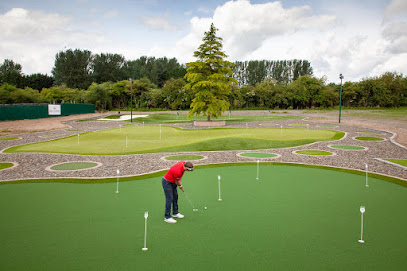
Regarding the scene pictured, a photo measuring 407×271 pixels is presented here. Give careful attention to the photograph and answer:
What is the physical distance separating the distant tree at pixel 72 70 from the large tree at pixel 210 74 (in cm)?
7259

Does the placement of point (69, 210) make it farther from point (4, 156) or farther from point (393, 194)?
point (4, 156)

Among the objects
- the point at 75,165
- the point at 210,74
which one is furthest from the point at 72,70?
the point at 75,165

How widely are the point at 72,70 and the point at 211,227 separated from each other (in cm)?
10632

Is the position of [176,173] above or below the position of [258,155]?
above

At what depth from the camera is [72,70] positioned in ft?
324

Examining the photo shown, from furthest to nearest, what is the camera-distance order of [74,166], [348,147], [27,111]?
[27,111] < [348,147] < [74,166]

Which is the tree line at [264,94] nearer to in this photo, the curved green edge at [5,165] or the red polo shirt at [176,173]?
the curved green edge at [5,165]

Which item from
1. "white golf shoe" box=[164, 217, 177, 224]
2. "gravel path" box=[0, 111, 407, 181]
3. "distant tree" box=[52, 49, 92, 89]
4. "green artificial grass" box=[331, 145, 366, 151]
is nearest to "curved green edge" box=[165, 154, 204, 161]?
"gravel path" box=[0, 111, 407, 181]

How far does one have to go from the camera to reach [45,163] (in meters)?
14.9

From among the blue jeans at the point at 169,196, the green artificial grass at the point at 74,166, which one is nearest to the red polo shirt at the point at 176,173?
the blue jeans at the point at 169,196

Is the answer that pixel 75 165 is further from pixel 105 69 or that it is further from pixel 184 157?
pixel 105 69

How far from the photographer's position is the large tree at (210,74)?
131ft

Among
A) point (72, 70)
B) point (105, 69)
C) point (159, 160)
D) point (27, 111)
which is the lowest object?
point (159, 160)

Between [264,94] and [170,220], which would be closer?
[170,220]
